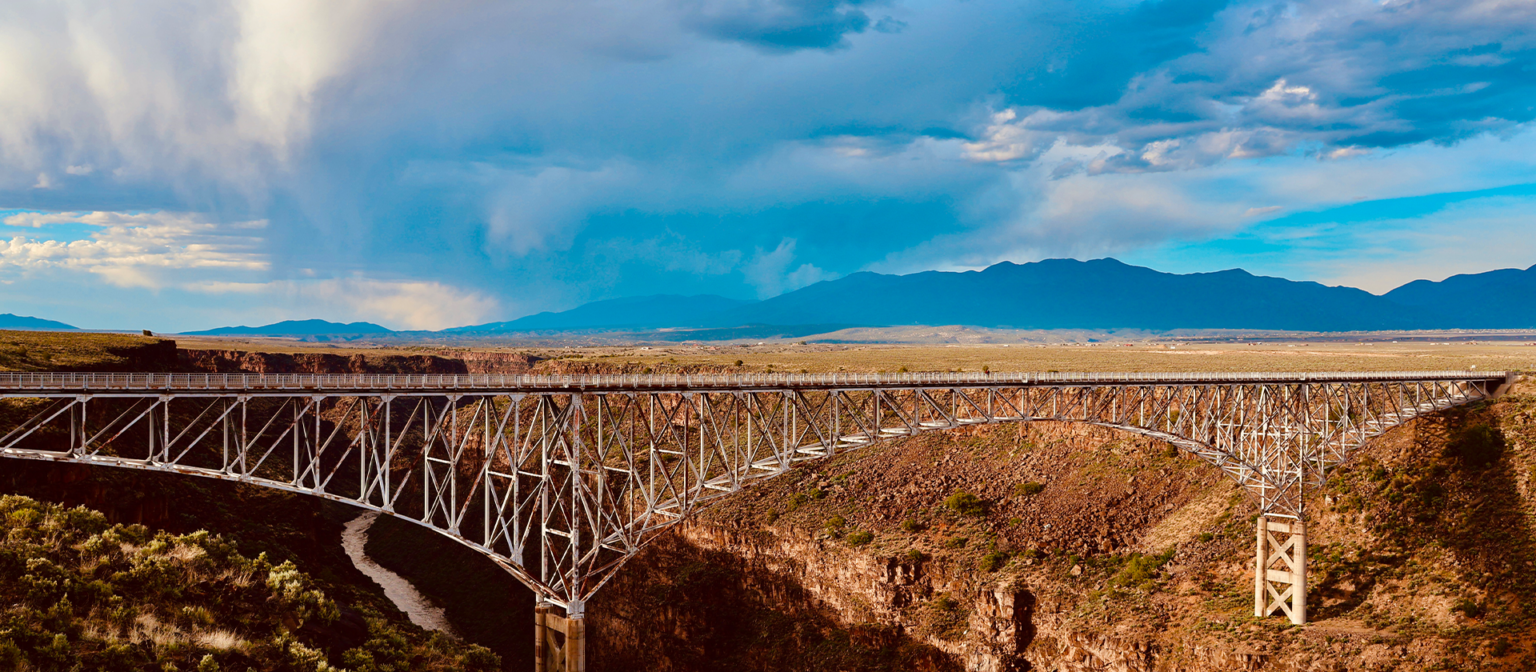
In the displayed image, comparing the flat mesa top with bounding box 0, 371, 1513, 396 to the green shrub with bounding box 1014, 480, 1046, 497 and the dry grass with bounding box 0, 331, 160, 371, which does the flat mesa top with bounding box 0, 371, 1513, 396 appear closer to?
the green shrub with bounding box 1014, 480, 1046, 497

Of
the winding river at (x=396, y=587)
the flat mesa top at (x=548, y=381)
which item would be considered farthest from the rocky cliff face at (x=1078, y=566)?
the winding river at (x=396, y=587)

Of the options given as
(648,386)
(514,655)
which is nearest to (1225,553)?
(648,386)

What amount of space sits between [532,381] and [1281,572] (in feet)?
124

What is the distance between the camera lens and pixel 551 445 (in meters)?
39.7

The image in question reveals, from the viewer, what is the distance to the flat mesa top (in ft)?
112

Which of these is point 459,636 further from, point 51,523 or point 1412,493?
point 1412,493

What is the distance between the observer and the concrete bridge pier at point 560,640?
39906 millimetres

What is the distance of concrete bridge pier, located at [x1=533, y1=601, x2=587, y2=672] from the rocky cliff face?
22.4 m

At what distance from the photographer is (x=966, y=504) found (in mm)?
65812

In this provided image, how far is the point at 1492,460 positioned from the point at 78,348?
9500 cm

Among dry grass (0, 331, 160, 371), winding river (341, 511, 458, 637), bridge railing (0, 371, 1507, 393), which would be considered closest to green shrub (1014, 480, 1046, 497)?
bridge railing (0, 371, 1507, 393)

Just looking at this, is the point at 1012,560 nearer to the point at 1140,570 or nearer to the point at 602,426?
the point at 1140,570


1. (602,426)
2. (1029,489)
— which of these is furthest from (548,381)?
(1029,489)

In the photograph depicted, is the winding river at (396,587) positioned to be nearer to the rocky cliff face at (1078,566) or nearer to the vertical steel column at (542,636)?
the rocky cliff face at (1078,566)
